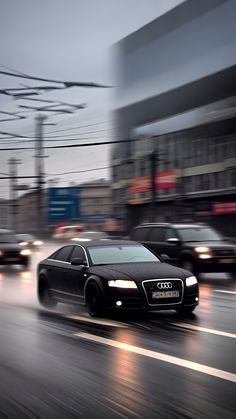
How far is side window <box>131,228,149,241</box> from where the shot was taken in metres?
20.6

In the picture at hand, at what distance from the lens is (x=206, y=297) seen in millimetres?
13891

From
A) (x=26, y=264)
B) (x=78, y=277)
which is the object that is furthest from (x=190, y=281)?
(x=26, y=264)

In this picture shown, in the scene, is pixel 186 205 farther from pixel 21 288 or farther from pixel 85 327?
pixel 85 327

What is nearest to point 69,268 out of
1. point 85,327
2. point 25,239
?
point 85,327

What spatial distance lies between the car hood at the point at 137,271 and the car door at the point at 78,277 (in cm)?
27

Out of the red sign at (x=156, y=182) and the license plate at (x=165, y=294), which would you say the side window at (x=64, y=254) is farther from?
the red sign at (x=156, y=182)

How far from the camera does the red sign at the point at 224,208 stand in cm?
5028

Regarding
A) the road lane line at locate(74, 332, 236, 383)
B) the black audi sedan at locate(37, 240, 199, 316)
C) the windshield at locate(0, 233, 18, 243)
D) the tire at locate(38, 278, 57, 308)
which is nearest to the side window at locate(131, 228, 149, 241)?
the windshield at locate(0, 233, 18, 243)

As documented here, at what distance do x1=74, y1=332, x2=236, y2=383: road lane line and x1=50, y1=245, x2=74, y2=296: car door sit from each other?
9.87 ft

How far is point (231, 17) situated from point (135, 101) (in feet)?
53.5

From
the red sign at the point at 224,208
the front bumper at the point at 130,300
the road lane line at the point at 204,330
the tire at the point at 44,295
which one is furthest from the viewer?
the red sign at the point at 224,208

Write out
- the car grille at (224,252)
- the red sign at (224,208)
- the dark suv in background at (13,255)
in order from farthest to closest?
the red sign at (224,208), the dark suv in background at (13,255), the car grille at (224,252)

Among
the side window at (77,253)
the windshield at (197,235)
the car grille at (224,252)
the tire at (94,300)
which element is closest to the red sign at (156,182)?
the windshield at (197,235)

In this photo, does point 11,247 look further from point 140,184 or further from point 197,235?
point 140,184
